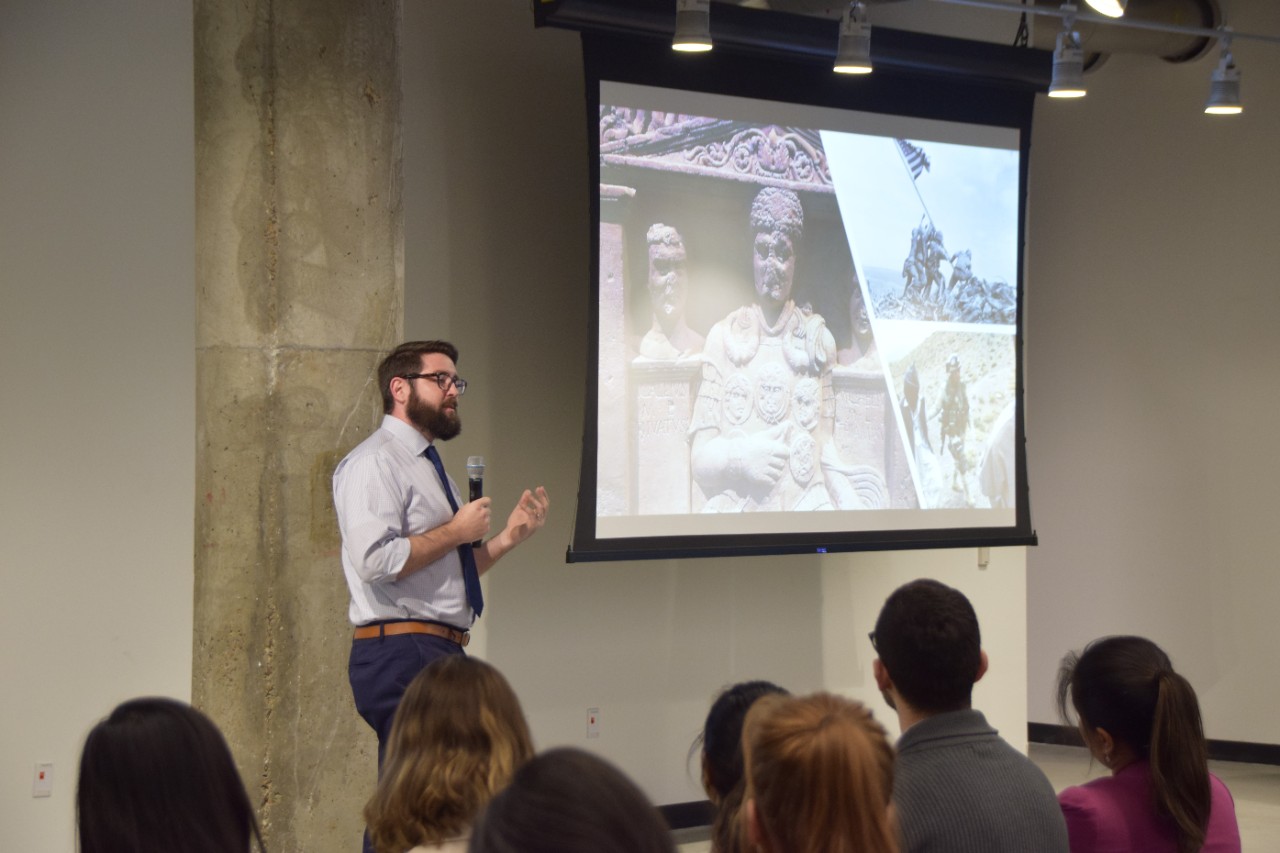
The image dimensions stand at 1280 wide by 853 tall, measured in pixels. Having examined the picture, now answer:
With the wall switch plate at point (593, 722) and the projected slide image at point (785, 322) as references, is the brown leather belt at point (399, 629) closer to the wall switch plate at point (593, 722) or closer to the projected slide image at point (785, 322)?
the projected slide image at point (785, 322)

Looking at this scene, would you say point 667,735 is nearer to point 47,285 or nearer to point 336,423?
point 336,423

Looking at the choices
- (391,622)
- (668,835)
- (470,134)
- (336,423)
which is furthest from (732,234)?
(668,835)

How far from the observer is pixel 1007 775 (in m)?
1.95

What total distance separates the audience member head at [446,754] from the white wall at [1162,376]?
5671 millimetres

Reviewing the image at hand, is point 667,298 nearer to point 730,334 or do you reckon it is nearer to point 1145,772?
point 730,334

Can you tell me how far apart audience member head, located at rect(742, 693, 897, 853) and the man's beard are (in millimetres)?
2167

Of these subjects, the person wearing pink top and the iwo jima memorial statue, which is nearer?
→ the person wearing pink top

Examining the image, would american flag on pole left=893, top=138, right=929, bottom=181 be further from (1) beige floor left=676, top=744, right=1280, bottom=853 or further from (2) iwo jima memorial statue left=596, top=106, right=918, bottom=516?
(1) beige floor left=676, top=744, right=1280, bottom=853

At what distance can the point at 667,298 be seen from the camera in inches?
184

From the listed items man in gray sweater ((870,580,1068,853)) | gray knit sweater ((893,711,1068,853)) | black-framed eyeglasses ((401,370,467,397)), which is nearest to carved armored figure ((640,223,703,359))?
black-framed eyeglasses ((401,370,467,397))

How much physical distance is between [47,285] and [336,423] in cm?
135

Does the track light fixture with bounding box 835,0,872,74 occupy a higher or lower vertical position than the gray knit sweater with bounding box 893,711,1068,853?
higher

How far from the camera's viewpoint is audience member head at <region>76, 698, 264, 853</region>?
1334 mm

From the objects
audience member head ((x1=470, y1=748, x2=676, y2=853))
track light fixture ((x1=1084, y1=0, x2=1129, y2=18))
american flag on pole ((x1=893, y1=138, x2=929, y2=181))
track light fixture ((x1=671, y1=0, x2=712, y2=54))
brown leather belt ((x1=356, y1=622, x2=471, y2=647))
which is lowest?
brown leather belt ((x1=356, y1=622, x2=471, y2=647))
